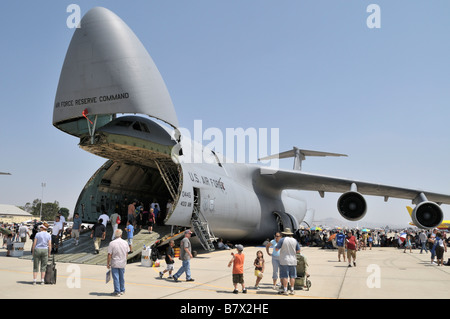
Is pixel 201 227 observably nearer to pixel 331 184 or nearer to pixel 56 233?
pixel 56 233

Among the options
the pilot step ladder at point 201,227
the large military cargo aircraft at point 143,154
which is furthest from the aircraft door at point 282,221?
the pilot step ladder at point 201,227

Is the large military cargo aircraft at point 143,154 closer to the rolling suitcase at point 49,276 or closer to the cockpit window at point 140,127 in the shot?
the cockpit window at point 140,127

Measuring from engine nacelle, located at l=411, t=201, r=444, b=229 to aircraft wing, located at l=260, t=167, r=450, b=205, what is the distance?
1.64 meters

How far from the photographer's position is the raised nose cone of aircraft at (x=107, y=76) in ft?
38.0

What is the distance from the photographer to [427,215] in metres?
18.3

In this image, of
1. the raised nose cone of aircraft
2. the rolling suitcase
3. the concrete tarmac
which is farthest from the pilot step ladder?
the rolling suitcase

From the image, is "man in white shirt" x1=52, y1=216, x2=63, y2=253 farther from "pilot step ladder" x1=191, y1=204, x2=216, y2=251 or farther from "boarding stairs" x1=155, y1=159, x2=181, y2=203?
"pilot step ladder" x1=191, y1=204, x2=216, y2=251

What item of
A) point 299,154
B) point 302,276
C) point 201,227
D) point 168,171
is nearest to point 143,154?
point 168,171

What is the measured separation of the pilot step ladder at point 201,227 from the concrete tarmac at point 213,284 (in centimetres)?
218

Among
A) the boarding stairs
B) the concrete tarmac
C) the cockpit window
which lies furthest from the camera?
the boarding stairs

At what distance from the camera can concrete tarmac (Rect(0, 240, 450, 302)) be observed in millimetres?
7046

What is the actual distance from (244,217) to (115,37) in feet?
31.6
